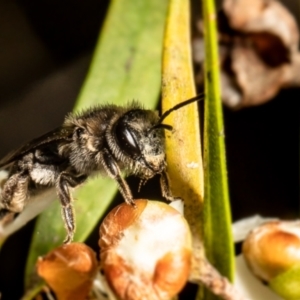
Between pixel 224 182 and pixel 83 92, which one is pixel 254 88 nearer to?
pixel 83 92

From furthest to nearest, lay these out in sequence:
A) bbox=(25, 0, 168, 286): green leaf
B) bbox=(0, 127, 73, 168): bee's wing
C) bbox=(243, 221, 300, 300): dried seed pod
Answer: bbox=(25, 0, 168, 286): green leaf < bbox=(0, 127, 73, 168): bee's wing < bbox=(243, 221, 300, 300): dried seed pod

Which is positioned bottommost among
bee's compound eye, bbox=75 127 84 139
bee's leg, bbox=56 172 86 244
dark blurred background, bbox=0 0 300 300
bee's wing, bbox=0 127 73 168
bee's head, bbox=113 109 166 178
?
dark blurred background, bbox=0 0 300 300

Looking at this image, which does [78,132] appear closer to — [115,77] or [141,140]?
[141,140]

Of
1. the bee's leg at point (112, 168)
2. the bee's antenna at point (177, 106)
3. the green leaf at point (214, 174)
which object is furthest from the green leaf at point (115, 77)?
the green leaf at point (214, 174)

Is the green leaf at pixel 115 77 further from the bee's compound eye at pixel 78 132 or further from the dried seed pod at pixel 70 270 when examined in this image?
the dried seed pod at pixel 70 270

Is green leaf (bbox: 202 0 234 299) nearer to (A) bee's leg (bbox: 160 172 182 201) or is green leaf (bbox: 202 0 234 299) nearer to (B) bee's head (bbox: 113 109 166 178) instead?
(A) bee's leg (bbox: 160 172 182 201)

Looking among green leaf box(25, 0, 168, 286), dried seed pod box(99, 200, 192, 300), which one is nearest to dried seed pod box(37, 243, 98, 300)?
dried seed pod box(99, 200, 192, 300)

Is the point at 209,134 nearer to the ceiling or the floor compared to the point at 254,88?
nearer to the ceiling

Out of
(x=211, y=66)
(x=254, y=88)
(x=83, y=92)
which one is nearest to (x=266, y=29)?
(x=254, y=88)
